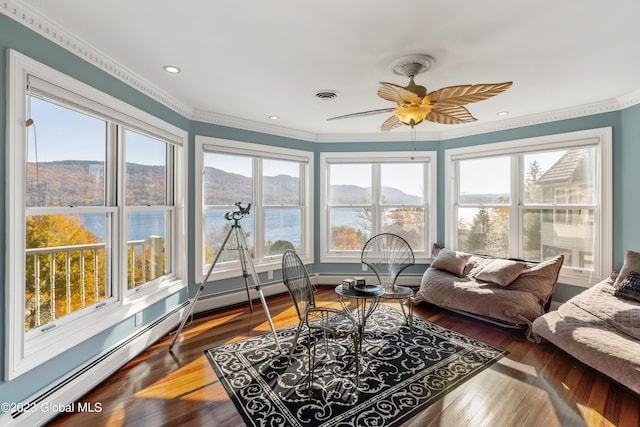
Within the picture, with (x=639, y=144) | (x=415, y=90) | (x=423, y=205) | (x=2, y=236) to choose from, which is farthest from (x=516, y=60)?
(x=2, y=236)

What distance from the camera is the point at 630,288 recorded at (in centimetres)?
291

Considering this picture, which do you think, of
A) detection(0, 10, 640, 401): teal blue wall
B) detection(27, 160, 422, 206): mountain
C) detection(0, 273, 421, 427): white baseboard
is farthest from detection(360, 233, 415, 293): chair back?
detection(0, 273, 421, 427): white baseboard

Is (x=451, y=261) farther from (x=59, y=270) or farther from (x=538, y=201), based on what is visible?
(x=59, y=270)

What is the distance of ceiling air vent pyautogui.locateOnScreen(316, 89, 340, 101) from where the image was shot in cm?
314

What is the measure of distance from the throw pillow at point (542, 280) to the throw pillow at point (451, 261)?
28.1 inches

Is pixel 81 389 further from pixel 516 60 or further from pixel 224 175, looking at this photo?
pixel 516 60

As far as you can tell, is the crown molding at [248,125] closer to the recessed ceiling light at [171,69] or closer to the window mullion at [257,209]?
the window mullion at [257,209]

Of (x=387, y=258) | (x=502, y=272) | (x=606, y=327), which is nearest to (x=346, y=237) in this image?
(x=387, y=258)

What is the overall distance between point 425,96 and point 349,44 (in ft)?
2.24

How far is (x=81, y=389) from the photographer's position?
216cm

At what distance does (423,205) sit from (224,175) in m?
3.23

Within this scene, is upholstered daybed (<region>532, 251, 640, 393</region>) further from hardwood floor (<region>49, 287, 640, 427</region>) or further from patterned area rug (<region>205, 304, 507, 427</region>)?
patterned area rug (<region>205, 304, 507, 427</region>)

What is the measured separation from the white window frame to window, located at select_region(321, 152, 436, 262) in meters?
2.87

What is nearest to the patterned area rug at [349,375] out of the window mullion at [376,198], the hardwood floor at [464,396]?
the hardwood floor at [464,396]
